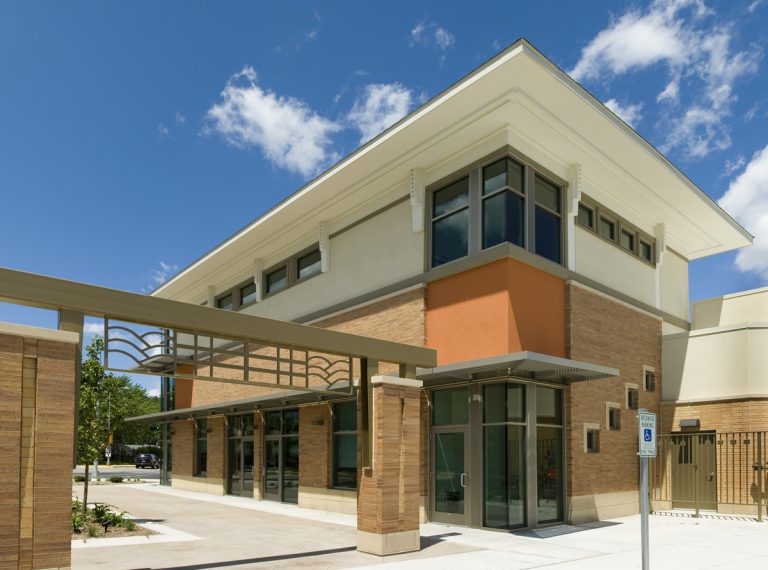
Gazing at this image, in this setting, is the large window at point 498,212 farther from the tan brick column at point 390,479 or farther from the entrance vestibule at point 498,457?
the tan brick column at point 390,479

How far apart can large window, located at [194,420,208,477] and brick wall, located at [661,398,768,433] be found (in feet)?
60.1

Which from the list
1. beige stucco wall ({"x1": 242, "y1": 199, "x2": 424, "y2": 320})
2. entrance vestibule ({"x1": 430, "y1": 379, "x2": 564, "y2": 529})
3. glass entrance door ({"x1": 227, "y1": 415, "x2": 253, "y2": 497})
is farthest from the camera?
glass entrance door ({"x1": 227, "y1": 415, "x2": 253, "y2": 497})

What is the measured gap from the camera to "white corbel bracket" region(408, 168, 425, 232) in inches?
720

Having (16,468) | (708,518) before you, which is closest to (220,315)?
(16,468)

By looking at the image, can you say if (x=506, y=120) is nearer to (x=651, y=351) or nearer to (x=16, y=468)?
(x=651, y=351)

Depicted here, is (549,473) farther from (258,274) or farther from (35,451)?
(258,274)

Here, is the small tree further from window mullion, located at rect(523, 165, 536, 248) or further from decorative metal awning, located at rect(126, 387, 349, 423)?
window mullion, located at rect(523, 165, 536, 248)

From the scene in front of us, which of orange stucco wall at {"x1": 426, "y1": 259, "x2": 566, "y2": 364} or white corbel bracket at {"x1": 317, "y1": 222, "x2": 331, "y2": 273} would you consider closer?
orange stucco wall at {"x1": 426, "y1": 259, "x2": 566, "y2": 364}

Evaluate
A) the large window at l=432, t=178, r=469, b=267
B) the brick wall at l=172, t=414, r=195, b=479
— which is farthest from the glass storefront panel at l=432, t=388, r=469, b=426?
the brick wall at l=172, t=414, r=195, b=479

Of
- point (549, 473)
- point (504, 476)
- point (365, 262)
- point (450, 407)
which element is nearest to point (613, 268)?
point (549, 473)

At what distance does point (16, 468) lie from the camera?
8.05 m

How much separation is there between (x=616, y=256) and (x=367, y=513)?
1173cm

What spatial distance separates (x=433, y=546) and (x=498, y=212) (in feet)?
25.5

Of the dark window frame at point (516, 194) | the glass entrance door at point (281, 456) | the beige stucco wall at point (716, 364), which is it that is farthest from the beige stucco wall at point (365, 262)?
Result: the beige stucco wall at point (716, 364)
